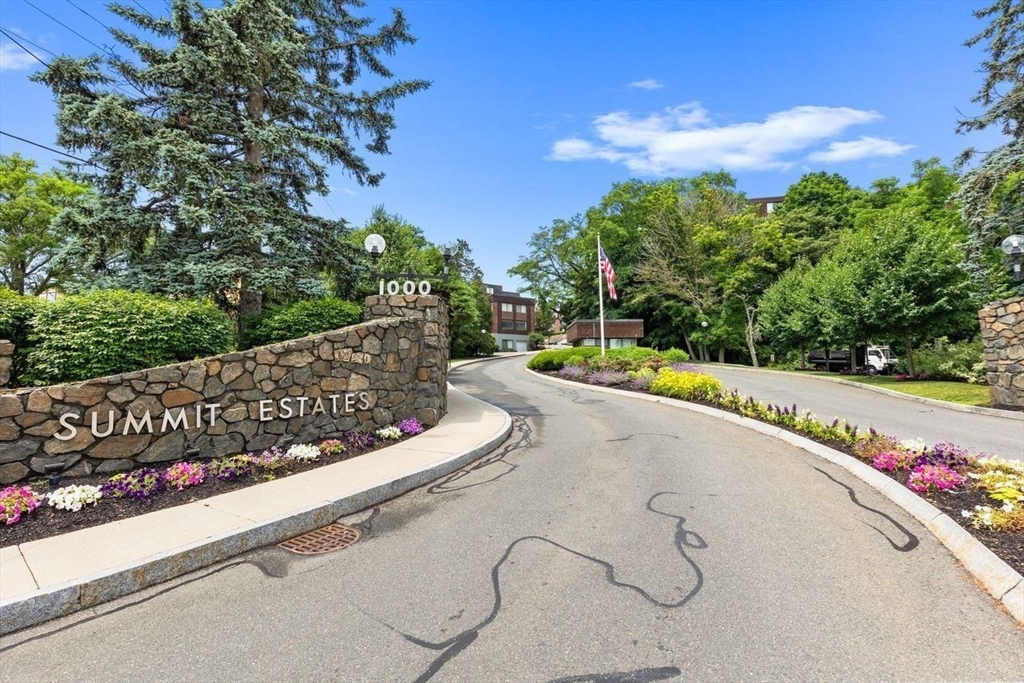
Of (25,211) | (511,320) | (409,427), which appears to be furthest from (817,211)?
(25,211)

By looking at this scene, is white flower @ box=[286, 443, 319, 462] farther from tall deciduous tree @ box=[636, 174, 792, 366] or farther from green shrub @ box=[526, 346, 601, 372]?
tall deciduous tree @ box=[636, 174, 792, 366]

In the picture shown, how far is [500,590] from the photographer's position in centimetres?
344

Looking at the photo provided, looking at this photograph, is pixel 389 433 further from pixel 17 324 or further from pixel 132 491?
pixel 17 324

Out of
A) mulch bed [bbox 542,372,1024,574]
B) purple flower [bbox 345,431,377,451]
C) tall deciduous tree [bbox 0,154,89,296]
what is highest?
tall deciduous tree [bbox 0,154,89,296]

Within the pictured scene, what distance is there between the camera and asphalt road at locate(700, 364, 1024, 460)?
8.28m

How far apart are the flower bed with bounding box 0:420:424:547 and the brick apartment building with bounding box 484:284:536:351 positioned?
64167mm

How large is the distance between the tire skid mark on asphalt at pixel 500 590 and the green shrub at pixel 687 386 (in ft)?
28.1

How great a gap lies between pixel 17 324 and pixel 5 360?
26.4 inches

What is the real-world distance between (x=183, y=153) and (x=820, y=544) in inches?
446

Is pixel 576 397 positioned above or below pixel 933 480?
below

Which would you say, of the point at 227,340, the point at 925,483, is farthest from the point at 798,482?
the point at 227,340

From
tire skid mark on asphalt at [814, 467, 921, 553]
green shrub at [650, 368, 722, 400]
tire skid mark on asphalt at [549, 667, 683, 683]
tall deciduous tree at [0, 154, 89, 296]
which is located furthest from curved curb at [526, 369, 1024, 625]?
tall deciduous tree at [0, 154, 89, 296]

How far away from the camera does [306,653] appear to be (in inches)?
110

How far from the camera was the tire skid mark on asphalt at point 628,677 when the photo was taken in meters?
2.48
